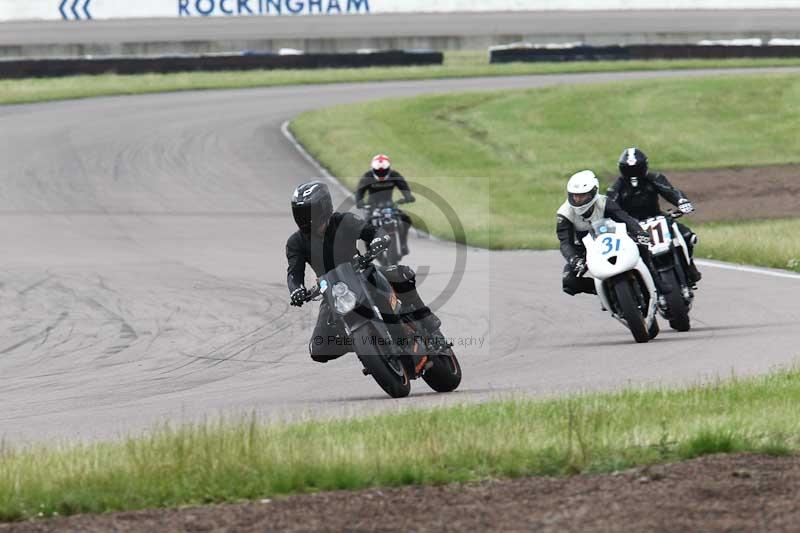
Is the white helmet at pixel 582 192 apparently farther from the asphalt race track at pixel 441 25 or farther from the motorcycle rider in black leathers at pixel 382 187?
the asphalt race track at pixel 441 25

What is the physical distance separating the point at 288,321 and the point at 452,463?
800 centimetres

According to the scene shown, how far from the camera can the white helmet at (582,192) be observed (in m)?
13.0

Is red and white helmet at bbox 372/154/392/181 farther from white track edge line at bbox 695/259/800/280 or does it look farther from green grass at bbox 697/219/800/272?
green grass at bbox 697/219/800/272

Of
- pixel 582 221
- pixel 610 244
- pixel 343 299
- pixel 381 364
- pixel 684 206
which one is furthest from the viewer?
pixel 684 206

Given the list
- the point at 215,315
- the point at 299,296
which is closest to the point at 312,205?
the point at 299,296

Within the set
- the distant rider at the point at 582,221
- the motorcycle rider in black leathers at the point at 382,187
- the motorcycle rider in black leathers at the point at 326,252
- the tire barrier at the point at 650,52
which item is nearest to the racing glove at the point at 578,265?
the distant rider at the point at 582,221

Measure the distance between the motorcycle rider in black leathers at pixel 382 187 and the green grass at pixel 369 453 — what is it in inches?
386

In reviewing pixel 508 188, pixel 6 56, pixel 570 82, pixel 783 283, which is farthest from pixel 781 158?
pixel 6 56

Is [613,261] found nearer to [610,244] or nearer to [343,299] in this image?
[610,244]

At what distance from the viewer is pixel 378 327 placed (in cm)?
978

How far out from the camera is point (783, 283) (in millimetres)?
16922

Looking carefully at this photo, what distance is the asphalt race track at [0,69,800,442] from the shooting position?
35.5 feet

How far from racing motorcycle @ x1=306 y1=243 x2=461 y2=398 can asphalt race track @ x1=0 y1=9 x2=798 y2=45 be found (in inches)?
1550

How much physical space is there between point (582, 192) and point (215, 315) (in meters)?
4.70
